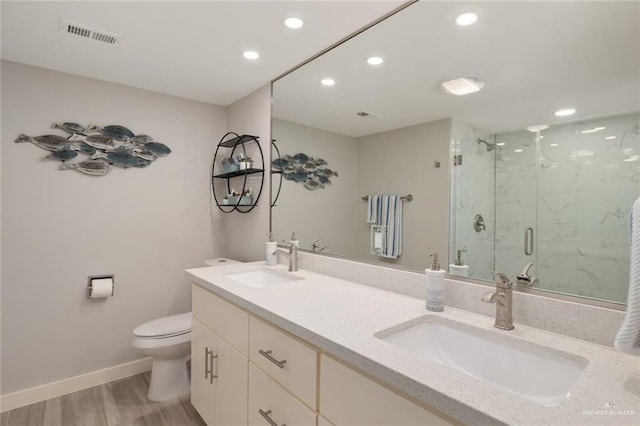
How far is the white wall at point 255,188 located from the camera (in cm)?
248

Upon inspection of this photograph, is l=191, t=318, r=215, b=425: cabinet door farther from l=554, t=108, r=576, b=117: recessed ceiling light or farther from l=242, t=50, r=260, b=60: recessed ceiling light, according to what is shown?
l=554, t=108, r=576, b=117: recessed ceiling light

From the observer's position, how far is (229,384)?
1.51m

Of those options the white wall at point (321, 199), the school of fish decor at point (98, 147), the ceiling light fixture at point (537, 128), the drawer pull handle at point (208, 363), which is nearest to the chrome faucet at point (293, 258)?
the white wall at point (321, 199)

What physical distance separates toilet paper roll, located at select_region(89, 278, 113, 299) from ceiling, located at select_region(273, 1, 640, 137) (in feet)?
6.63

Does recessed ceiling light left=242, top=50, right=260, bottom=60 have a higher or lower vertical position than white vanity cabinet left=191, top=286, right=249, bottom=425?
higher

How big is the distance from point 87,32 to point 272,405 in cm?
214

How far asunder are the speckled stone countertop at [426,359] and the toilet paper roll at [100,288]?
1325mm

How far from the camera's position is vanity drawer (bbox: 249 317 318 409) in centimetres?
101

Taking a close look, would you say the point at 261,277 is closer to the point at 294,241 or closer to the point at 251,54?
the point at 294,241

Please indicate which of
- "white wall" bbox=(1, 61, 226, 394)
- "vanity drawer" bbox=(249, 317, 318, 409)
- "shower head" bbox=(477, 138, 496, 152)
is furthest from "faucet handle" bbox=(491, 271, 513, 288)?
"white wall" bbox=(1, 61, 226, 394)

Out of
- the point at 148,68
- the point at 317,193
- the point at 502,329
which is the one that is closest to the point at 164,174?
the point at 148,68

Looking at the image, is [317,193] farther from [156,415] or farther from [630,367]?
[156,415]

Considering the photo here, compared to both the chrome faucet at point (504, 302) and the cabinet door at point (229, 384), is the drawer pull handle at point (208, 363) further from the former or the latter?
the chrome faucet at point (504, 302)

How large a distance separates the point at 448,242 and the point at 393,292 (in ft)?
1.15
